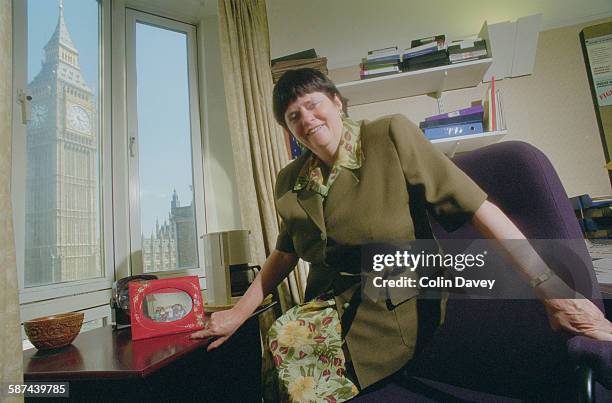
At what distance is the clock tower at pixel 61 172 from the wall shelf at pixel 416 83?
1261 mm

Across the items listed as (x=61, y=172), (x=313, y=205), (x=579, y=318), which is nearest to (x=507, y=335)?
(x=579, y=318)

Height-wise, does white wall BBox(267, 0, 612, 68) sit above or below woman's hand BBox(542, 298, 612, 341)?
above

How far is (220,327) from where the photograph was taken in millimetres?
882

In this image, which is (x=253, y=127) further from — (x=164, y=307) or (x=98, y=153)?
(x=164, y=307)

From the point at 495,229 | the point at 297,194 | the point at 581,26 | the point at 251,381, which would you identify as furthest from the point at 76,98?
the point at 581,26

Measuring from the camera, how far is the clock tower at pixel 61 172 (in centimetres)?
125

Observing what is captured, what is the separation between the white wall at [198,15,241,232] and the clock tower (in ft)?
1.89

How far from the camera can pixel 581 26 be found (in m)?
1.81

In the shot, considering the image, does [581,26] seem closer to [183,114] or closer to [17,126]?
[183,114]

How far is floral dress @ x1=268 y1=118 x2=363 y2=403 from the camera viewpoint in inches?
28.4

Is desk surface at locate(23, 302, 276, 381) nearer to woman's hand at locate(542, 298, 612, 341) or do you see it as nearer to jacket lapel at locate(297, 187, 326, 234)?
jacket lapel at locate(297, 187, 326, 234)

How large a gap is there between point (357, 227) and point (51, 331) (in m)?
0.79

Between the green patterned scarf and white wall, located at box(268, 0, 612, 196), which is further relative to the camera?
Answer: white wall, located at box(268, 0, 612, 196)

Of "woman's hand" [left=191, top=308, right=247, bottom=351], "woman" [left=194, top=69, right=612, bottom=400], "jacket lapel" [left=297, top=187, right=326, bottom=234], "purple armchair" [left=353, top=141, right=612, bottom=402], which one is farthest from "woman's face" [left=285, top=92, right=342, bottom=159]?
"woman's hand" [left=191, top=308, right=247, bottom=351]
